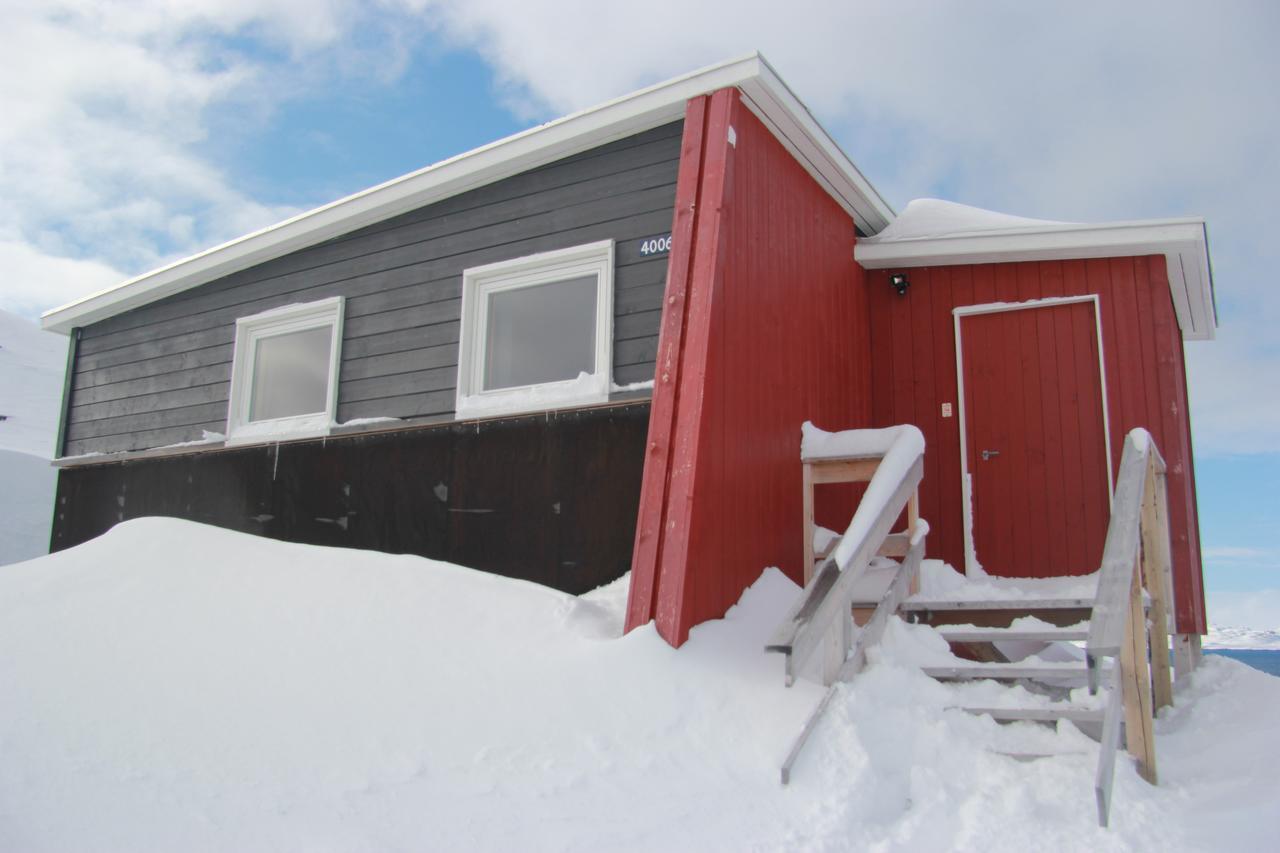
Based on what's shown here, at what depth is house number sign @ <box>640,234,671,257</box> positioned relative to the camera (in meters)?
5.29

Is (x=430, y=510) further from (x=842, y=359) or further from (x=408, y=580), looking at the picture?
(x=842, y=359)

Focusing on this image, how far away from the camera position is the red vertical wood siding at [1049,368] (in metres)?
5.84

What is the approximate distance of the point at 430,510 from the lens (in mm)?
5887

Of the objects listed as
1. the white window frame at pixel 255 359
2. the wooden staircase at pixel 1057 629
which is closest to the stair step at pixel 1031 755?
the wooden staircase at pixel 1057 629

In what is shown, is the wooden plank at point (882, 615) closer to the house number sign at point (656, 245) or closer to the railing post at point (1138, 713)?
the railing post at point (1138, 713)

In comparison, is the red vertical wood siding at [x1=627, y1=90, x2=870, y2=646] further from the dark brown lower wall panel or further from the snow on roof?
the snow on roof

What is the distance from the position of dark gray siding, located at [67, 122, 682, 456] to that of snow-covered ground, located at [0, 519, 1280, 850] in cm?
190

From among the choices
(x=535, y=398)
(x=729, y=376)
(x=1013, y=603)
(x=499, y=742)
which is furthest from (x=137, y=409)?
(x=1013, y=603)

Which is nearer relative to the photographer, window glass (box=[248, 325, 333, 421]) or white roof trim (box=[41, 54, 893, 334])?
white roof trim (box=[41, 54, 893, 334])

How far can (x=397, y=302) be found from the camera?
657 centimetres

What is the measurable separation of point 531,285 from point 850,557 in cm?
299

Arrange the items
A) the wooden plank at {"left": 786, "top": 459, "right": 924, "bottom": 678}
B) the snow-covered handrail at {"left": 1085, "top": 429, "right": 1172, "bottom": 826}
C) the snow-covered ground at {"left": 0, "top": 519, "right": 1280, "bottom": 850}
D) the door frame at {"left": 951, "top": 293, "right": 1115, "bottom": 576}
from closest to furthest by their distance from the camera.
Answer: the snow-covered ground at {"left": 0, "top": 519, "right": 1280, "bottom": 850} → the snow-covered handrail at {"left": 1085, "top": 429, "right": 1172, "bottom": 826} → the wooden plank at {"left": 786, "top": 459, "right": 924, "bottom": 678} → the door frame at {"left": 951, "top": 293, "right": 1115, "bottom": 576}

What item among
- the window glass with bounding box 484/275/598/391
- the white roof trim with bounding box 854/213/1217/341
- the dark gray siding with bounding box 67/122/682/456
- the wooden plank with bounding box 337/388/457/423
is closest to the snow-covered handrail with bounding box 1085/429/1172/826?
the white roof trim with bounding box 854/213/1217/341

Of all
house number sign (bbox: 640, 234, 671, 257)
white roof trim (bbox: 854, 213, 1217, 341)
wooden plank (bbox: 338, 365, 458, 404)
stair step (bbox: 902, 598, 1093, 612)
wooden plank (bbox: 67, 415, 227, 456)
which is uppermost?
white roof trim (bbox: 854, 213, 1217, 341)
